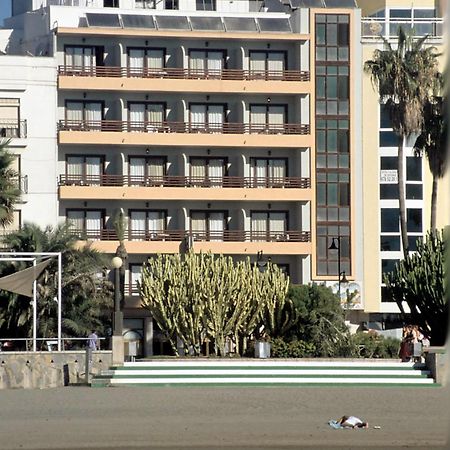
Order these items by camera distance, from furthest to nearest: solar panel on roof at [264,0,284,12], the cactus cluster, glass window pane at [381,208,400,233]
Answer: solar panel on roof at [264,0,284,12]
glass window pane at [381,208,400,233]
the cactus cluster

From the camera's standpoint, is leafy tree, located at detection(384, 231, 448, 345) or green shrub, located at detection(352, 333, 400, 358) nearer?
green shrub, located at detection(352, 333, 400, 358)

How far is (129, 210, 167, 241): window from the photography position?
6888 cm

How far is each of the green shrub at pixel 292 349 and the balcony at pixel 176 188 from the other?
20.3 meters

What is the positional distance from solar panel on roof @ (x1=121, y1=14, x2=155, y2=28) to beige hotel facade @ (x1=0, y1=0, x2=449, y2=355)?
94 millimetres

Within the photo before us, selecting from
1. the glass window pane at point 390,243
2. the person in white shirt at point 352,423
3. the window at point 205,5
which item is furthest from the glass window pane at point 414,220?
the person in white shirt at point 352,423

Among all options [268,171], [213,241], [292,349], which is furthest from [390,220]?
[292,349]

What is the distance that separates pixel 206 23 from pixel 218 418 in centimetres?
4108

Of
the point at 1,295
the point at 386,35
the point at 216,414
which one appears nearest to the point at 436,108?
the point at 386,35

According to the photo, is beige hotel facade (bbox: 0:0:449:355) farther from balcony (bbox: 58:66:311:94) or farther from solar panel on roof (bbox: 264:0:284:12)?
solar panel on roof (bbox: 264:0:284:12)

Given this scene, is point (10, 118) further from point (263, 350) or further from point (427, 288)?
point (427, 288)

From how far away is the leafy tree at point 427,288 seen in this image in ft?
167

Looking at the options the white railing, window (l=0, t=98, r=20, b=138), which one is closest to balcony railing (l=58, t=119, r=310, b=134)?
window (l=0, t=98, r=20, b=138)

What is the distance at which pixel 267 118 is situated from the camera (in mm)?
70438

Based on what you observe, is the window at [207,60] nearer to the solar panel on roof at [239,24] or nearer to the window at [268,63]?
the solar panel on roof at [239,24]
